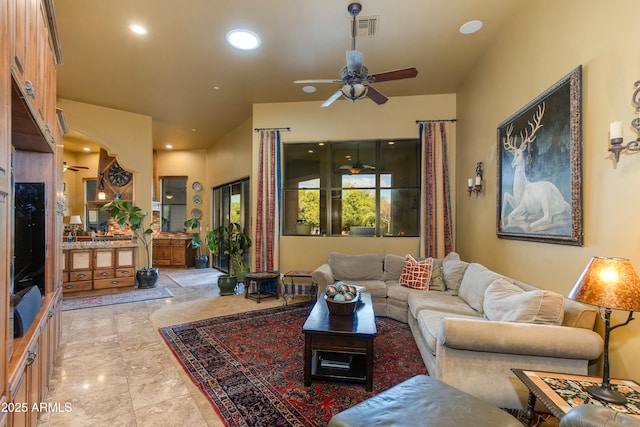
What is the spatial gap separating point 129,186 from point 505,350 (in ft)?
29.5

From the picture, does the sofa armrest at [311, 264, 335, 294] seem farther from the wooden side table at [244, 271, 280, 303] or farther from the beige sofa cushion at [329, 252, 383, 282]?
the wooden side table at [244, 271, 280, 303]

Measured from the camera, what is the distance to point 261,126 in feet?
19.0

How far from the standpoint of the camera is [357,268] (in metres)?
4.74

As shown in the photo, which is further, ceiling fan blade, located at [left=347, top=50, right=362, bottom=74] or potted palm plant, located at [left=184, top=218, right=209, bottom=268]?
potted palm plant, located at [left=184, top=218, right=209, bottom=268]

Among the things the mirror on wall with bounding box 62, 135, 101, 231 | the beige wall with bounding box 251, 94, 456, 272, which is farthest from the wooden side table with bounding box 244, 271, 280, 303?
the mirror on wall with bounding box 62, 135, 101, 231

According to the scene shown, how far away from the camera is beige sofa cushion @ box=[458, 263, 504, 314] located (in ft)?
10.3

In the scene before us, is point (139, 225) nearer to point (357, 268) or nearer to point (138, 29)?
point (138, 29)

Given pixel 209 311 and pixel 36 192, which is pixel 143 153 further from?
pixel 36 192

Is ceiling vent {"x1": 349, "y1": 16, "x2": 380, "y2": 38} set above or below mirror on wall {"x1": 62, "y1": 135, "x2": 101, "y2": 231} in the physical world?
above

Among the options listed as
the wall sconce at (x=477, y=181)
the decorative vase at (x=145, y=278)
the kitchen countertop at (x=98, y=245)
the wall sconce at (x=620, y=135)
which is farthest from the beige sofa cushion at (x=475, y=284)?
the kitchen countertop at (x=98, y=245)

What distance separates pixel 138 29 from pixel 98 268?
4504 mm

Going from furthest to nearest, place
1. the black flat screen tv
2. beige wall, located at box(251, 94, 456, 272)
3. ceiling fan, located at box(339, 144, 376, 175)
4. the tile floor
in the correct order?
ceiling fan, located at box(339, 144, 376, 175), beige wall, located at box(251, 94, 456, 272), the black flat screen tv, the tile floor

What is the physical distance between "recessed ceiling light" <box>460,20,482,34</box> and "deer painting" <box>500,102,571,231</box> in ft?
3.95

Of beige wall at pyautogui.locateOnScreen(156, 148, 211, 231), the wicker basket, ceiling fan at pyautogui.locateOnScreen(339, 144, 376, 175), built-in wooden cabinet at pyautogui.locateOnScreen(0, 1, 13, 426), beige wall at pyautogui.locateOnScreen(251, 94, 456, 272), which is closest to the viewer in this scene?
built-in wooden cabinet at pyautogui.locateOnScreen(0, 1, 13, 426)
